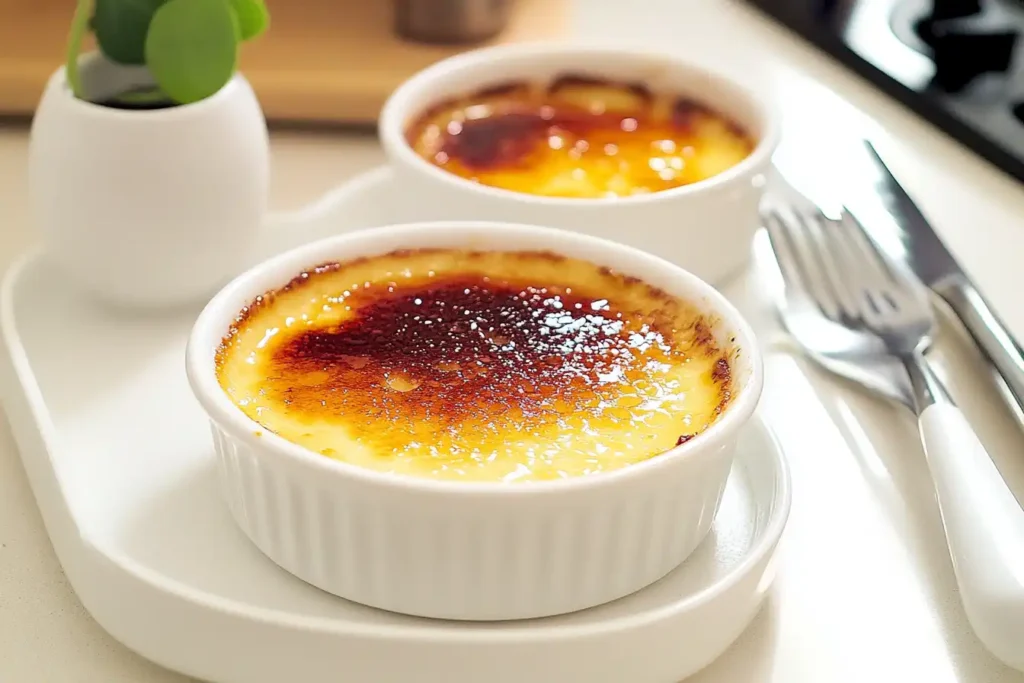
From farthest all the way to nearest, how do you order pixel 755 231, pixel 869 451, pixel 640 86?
pixel 640 86 → pixel 755 231 → pixel 869 451

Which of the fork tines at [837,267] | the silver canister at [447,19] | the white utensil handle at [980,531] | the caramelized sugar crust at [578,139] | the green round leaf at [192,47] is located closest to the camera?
the white utensil handle at [980,531]

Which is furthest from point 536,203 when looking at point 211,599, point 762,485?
point 211,599

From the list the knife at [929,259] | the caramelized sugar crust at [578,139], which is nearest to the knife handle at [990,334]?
the knife at [929,259]

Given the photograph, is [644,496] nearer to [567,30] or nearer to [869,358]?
[869,358]

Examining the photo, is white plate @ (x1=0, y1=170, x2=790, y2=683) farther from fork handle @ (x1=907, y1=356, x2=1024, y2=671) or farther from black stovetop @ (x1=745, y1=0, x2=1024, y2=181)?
black stovetop @ (x1=745, y1=0, x2=1024, y2=181)

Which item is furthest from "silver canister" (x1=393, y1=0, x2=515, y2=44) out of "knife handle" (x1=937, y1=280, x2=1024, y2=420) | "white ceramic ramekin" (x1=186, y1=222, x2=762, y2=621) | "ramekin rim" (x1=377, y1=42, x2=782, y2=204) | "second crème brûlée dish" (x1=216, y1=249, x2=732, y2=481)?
"white ceramic ramekin" (x1=186, y1=222, x2=762, y2=621)

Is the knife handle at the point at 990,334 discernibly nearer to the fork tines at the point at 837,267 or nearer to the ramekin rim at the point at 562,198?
the fork tines at the point at 837,267
